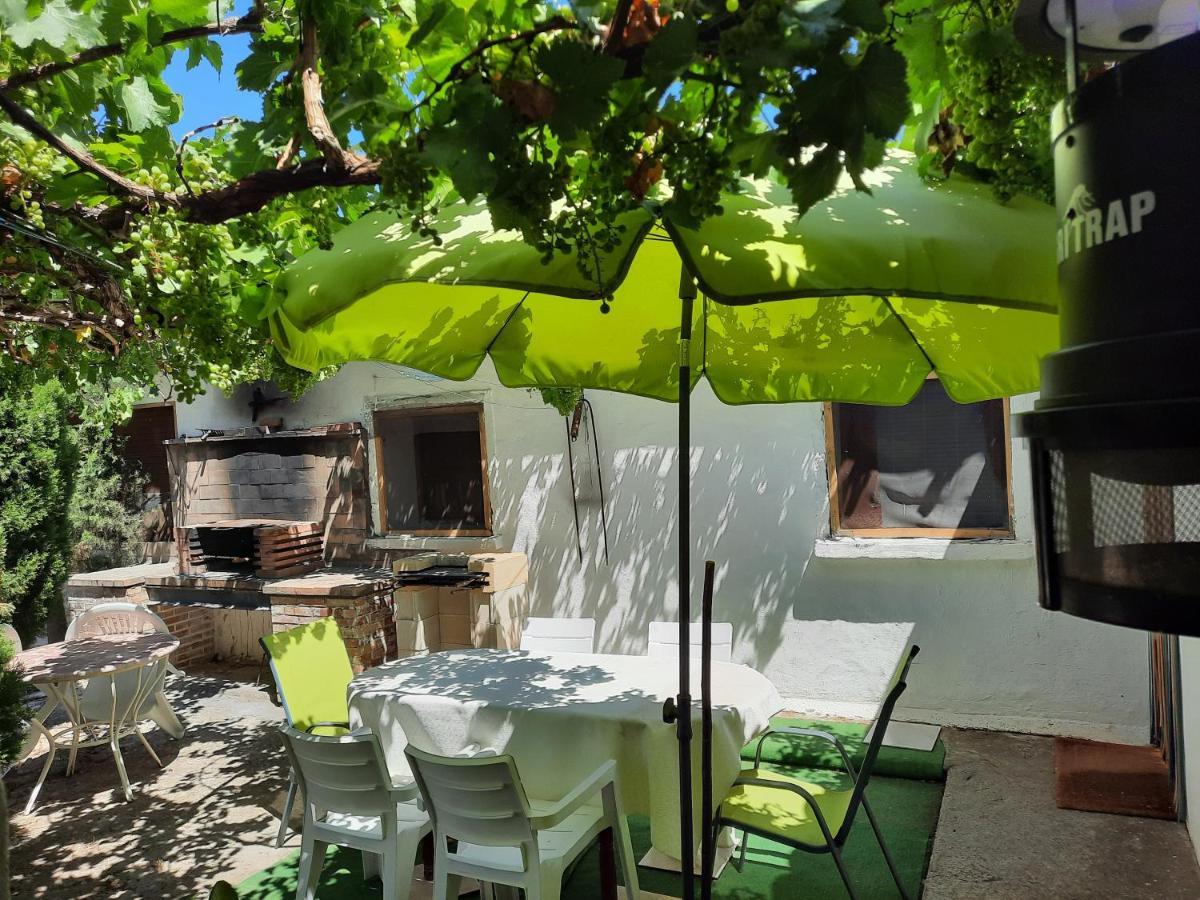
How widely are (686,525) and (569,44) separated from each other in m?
1.39

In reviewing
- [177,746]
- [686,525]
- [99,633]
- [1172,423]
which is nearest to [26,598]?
[99,633]

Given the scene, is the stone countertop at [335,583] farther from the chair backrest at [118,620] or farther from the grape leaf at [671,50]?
the grape leaf at [671,50]

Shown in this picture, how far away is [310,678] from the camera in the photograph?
4.32 metres

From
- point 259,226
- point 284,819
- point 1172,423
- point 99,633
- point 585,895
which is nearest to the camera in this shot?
point 1172,423

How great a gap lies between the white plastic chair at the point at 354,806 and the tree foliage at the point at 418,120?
1507mm

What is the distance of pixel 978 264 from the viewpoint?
1.36 m

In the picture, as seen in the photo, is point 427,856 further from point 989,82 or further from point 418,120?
point 989,82

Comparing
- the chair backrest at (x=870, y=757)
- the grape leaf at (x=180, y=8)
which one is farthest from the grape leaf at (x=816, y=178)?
the chair backrest at (x=870, y=757)

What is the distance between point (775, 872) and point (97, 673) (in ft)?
13.2

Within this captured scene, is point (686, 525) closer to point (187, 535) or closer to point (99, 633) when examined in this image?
point (99, 633)

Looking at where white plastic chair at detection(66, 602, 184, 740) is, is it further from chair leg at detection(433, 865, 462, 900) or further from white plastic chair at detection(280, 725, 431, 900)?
chair leg at detection(433, 865, 462, 900)

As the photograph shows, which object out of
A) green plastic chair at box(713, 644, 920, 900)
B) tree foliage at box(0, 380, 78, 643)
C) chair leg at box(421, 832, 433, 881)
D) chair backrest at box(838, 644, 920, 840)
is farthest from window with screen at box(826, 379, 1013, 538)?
tree foliage at box(0, 380, 78, 643)

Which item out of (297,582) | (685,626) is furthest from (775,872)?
(297,582)

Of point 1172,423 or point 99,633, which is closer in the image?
point 1172,423
